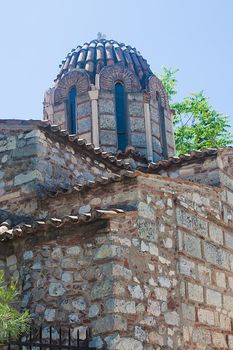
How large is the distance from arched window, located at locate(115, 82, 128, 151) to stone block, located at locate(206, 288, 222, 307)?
5628 millimetres

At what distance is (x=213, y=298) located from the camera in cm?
865

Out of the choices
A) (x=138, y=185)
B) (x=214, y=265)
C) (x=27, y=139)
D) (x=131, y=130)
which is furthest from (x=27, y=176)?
(x=131, y=130)

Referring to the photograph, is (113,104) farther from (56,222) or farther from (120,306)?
(120,306)

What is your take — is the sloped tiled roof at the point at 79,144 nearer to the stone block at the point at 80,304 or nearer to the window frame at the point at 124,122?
the window frame at the point at 124,122

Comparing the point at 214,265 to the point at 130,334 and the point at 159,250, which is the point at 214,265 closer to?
the point at 159,250

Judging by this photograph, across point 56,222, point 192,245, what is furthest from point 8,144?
point 192,245

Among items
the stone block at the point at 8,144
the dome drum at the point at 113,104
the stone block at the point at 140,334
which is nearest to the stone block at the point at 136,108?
the dome drum at the point at 113,104

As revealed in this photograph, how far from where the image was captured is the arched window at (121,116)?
45.9 feet

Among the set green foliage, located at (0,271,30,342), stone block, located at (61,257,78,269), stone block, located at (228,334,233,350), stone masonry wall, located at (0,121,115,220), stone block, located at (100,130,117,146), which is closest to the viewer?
green foliage, located at (0,271,30,342)

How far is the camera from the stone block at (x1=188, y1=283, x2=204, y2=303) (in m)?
8.26

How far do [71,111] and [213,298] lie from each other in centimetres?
701

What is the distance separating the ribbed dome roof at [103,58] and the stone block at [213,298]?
7.09 m

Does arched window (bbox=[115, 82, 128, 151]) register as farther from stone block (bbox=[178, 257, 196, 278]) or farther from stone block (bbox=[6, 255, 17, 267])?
stone block (bbox=[6, 255, 17, 267])

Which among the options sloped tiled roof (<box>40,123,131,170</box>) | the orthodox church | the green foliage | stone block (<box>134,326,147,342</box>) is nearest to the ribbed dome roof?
sloped tiled roof (<box>40,123,131,170</box>)
